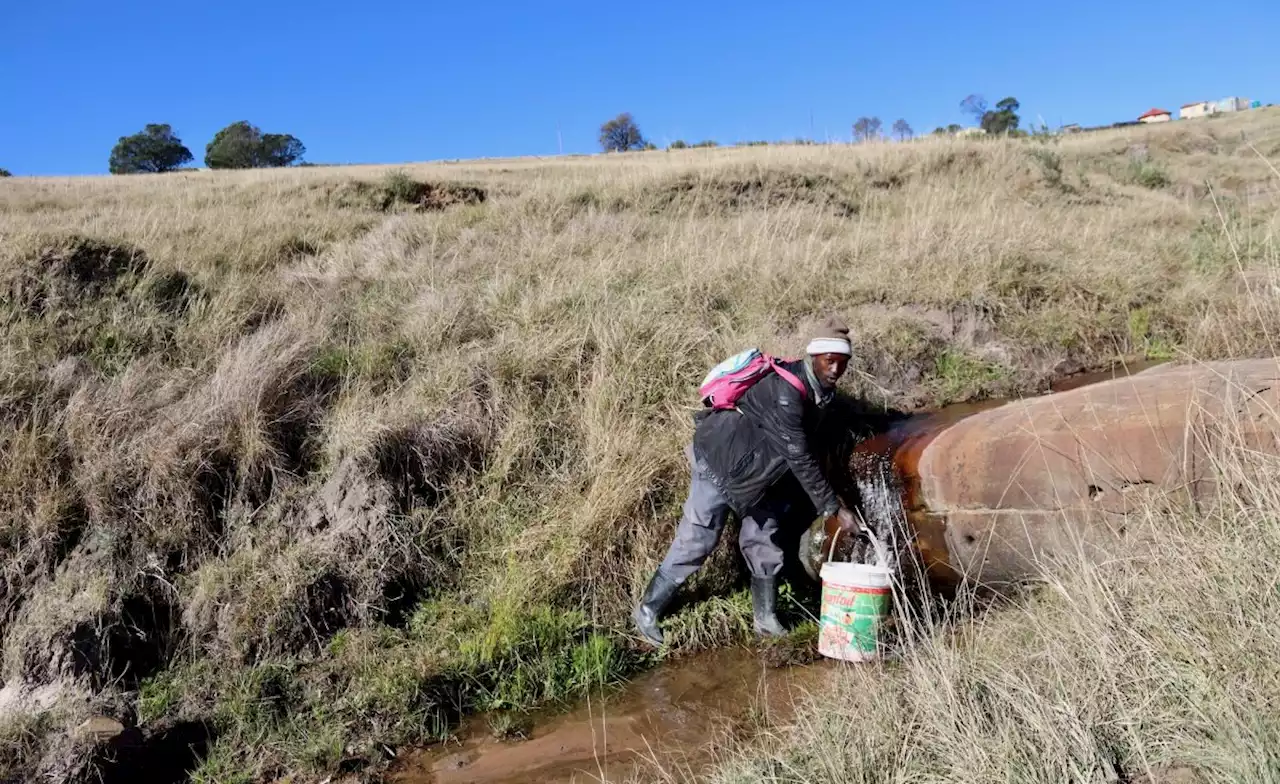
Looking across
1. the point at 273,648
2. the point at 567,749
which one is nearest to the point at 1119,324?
the point at 567,749

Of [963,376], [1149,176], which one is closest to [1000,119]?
[1149,176]

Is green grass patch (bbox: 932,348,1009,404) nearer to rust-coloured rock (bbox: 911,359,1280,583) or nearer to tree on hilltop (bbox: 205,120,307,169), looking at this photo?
rust-coloured rock (bbox: 911,359,1280,583)

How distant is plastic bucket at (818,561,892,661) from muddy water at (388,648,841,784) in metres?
0.36

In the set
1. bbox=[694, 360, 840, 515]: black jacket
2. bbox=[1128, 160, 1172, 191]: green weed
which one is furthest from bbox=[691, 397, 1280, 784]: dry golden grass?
bbox=[1128, 160, 1172, 191]: green weed

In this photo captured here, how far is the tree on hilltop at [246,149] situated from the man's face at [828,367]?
35429 millimetres

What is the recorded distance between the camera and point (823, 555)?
5152 millimetres

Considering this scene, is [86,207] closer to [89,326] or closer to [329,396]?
[89,326]

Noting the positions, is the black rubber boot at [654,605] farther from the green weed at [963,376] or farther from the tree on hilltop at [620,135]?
the tree on hilltop at [620,135]

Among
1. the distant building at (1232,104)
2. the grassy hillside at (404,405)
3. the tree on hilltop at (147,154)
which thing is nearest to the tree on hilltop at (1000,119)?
the distant building at (1232,104)

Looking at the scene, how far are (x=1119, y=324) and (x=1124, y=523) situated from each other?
481 cm

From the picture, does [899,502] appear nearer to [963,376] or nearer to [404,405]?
[963,376]

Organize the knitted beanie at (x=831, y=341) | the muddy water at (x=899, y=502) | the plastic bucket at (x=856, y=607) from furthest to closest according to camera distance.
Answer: the muddy water at (x=899, y=502)
the knitted beanie at (x=831, y=341)
the plastic bucket at (x=856, y=607)

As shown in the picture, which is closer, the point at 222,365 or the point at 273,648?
the point at 273,648

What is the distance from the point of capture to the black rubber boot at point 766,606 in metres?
4.71
